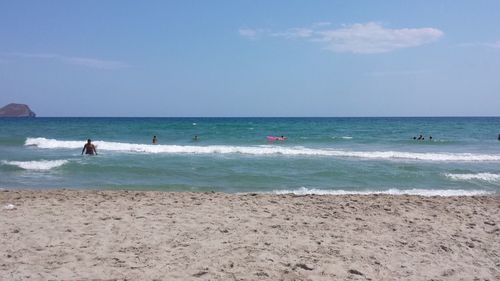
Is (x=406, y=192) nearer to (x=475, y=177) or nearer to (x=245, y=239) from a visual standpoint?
(x=475, y=177)

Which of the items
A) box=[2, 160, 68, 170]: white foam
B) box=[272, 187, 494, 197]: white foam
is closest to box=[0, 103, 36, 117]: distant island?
box=[2, 160, 68, 170]: white foam

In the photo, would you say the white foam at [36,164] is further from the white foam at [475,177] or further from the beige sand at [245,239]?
the white foam at [475,177]

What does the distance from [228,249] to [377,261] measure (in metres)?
1.92

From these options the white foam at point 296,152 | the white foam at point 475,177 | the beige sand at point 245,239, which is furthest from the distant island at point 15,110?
the white foam at point 475,177

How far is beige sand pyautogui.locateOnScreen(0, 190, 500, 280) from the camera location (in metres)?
5.18

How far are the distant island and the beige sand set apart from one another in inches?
6336

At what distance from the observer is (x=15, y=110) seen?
151875 millimetres

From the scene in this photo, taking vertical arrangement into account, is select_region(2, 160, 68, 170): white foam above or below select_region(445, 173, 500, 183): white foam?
above

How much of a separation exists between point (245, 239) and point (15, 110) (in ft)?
547

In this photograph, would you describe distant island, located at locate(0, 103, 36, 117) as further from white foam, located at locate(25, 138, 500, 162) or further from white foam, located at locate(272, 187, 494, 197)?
white foam, located at locate(272, 187, 494, 197)

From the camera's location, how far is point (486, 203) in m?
9.62

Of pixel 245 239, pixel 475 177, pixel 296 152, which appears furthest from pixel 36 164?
pixel 475 177

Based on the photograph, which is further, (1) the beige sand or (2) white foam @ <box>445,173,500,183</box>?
(2) white foam @ <box>445,173,500,183</box>

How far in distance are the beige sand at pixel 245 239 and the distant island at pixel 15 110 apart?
528ft
